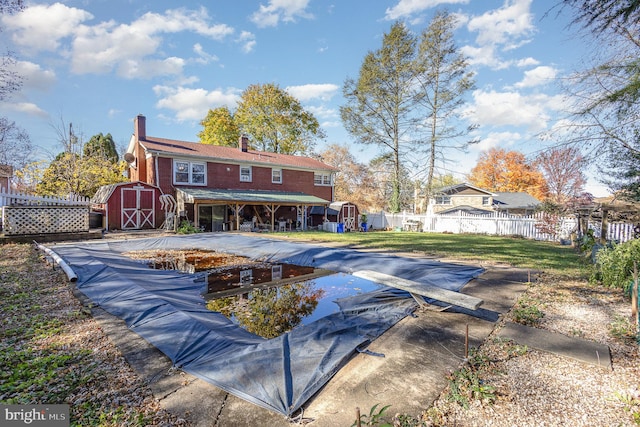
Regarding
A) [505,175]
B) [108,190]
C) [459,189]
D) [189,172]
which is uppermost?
[505,175]

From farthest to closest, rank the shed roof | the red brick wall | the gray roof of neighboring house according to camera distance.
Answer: the gray roof of neighboring house
the red brick wall
the shed roof

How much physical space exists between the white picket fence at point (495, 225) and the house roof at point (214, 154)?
6.75m

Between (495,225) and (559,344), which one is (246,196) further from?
(559,344)

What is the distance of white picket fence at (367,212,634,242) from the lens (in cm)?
1280

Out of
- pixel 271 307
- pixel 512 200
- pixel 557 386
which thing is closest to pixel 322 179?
pixel 271 307

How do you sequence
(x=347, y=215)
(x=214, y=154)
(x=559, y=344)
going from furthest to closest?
1. (x=347, y=215)
2. (x=214, y=154)
3. (x=559, y=344)

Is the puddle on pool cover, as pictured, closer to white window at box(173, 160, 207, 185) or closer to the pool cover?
the pool cover

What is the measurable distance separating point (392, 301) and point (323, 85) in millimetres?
33179

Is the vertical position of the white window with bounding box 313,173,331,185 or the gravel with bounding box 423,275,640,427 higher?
the white window with bounding box 313,173,331,185

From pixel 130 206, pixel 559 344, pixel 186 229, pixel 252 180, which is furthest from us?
pixel 252 180

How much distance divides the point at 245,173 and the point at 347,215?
8468mm

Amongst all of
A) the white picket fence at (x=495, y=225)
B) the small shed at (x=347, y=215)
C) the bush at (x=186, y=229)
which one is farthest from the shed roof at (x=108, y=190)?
the white picket fence at (x=495, y=225)

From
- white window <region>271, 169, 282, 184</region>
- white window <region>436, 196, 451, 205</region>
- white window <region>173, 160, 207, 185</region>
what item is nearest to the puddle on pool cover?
white window <region>173, 160, 207, 185</region>

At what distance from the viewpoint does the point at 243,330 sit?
363cm
